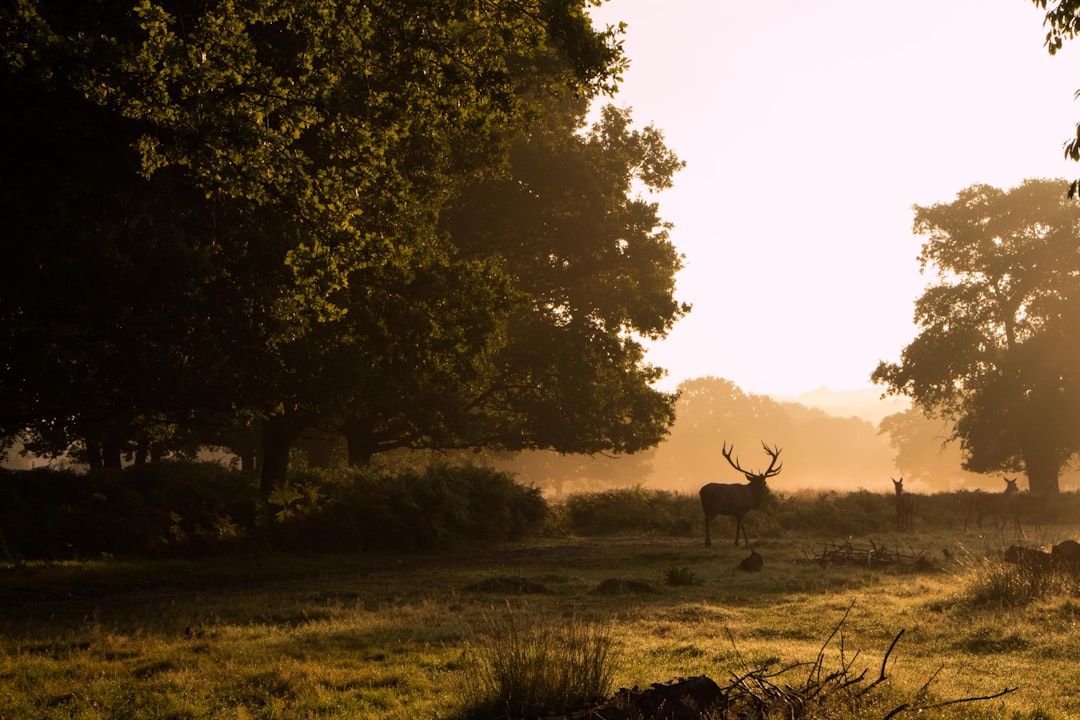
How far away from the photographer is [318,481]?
70.6 ft

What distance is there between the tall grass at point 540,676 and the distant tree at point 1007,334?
39.4 metres

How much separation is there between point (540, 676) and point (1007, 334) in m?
42.0

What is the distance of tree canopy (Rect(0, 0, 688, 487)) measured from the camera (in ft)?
30.7

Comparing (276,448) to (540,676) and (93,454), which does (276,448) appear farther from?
(540,676)

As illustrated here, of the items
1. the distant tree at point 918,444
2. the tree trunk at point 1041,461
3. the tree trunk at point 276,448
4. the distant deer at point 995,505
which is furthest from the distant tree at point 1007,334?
the distant tree at point 918,444

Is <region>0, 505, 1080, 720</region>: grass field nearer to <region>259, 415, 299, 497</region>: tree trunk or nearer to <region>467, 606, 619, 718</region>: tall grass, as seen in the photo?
<region>467, 606, 619, 718</region>: tall grass

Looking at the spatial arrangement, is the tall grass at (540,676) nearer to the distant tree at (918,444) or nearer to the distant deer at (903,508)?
the distant deer at (903,508)

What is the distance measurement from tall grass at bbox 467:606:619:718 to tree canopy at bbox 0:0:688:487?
18.5 ft

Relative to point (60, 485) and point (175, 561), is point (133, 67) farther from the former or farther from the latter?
point (60, 485)

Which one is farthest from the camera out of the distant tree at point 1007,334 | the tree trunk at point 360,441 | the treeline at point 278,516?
the distant tree at point 1007,334

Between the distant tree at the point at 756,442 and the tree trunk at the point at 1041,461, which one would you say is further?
the distant tree at the point at 756,442

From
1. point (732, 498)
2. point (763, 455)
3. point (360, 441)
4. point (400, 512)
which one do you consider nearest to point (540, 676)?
point (400, 512)

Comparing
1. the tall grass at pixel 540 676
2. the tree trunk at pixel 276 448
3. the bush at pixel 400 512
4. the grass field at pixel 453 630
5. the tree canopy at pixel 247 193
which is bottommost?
the grass field at pixel 453 630

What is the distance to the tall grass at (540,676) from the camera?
666 cm
